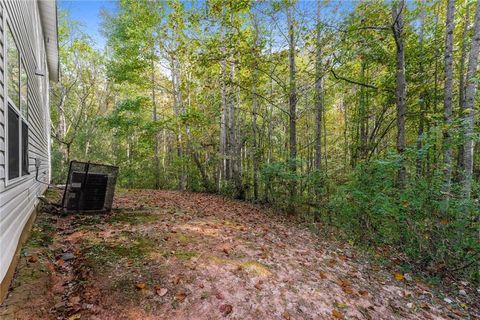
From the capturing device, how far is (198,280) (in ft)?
10.1

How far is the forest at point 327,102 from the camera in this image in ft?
16.0

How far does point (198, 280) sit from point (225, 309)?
0.54 metres

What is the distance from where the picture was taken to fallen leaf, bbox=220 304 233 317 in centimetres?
261

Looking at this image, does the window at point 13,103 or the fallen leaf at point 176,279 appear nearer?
the fallen leaf at point 176,279

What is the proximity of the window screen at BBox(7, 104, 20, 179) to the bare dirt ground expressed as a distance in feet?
3.43

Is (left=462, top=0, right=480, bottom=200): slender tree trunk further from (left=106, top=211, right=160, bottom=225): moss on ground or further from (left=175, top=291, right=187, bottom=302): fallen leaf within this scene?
(left=106, top=211, right=160, bottom=225): moss on ground

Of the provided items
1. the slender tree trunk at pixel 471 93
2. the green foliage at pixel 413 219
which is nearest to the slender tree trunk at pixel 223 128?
the green foliage at pixel 413 219

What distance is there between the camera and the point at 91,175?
5.72m

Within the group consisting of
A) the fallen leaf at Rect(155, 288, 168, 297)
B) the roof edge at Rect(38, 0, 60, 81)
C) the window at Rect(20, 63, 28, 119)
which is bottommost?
the fallen leaf at Rect(155, 288, 168, 297)

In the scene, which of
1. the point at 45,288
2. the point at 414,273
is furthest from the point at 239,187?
the point at 45,288

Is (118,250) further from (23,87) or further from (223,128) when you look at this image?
(223,128)

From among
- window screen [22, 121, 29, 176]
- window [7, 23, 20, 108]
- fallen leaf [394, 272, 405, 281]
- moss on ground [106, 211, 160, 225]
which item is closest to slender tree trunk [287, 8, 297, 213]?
fallen leaf [394, 272, 405, 281]

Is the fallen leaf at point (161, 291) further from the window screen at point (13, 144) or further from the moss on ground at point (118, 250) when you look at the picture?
the window screen at point (13, 144)

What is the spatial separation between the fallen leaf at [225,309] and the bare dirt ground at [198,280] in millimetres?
Result: 14
